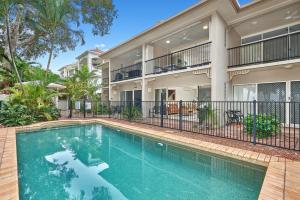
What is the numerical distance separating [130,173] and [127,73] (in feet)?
50.0

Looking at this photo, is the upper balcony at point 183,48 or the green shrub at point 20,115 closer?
the green shrub at point 20,115

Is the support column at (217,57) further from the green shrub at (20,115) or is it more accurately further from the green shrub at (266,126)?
the green shrub at (20,115)

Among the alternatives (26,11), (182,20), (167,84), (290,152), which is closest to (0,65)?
(26,11)

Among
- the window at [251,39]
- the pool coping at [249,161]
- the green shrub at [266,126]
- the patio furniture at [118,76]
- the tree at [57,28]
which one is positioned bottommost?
the pool coping at [249,161]

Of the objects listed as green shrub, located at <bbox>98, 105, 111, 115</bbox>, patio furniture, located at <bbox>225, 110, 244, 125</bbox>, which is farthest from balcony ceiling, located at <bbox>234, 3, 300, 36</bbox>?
green shrub, located at <bbox>98, 105, 111, 115</bbox>

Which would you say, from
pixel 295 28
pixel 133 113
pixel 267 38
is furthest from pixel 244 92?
pixel 133 113

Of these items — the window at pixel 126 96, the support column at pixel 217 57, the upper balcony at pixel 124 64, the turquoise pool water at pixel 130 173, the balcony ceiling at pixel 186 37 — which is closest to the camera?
the turquoise pool water at pixel 130 173

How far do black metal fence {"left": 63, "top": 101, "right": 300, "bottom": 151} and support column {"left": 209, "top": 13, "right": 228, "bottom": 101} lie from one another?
0.68 metres

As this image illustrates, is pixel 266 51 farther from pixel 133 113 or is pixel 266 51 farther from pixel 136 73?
pixel 136 73

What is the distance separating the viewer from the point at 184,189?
4195 mm

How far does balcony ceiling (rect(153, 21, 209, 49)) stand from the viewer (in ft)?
38.8

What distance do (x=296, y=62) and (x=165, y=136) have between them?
6747mm

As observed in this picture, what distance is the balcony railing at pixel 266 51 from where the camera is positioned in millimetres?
9617

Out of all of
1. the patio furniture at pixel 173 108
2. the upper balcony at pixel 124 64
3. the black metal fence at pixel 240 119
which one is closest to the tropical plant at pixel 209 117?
the black metal fence at pixel 240 119
